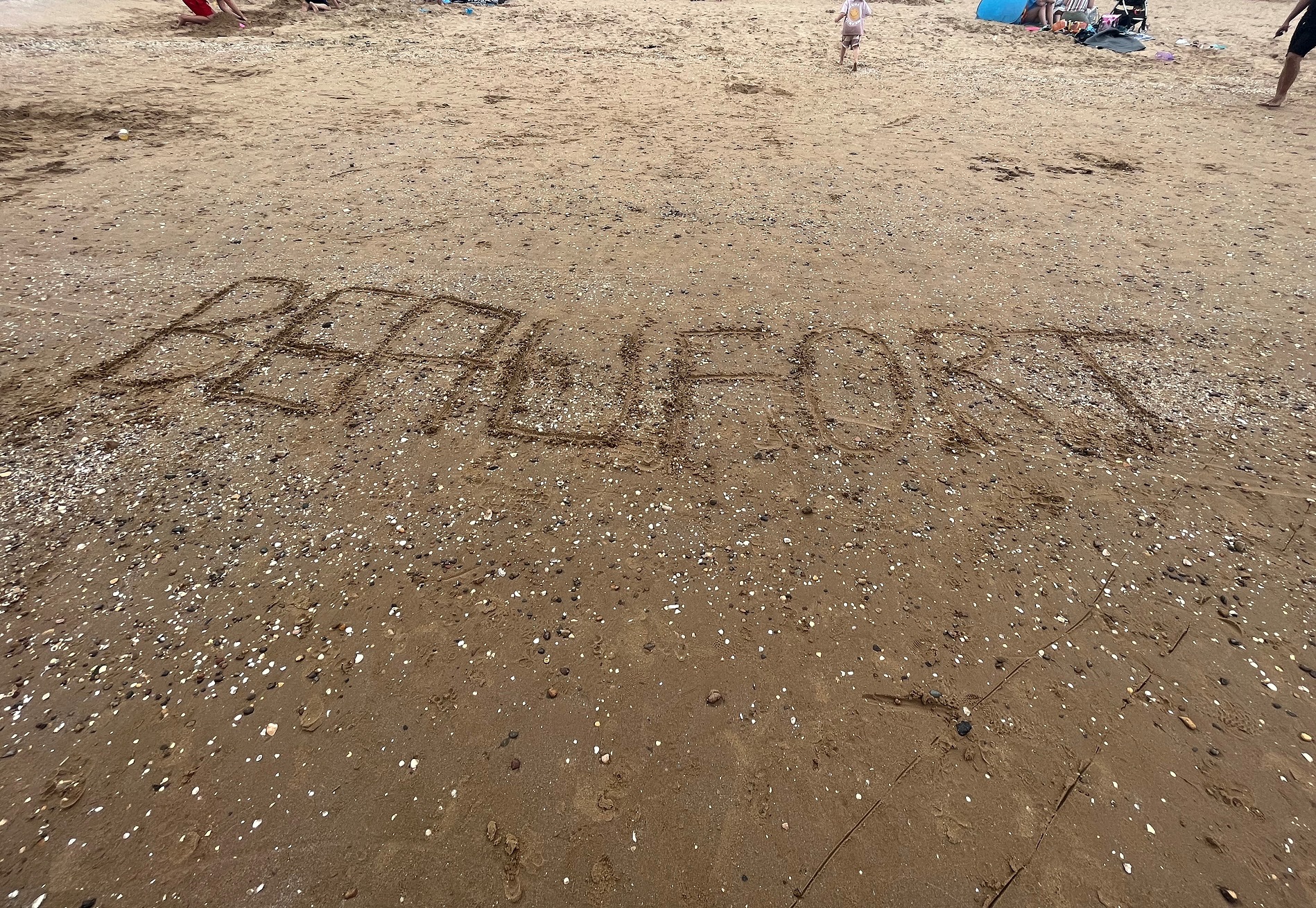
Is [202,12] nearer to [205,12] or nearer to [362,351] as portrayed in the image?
[205,12]

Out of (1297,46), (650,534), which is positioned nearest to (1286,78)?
(1297,46)

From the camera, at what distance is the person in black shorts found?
675 centimetres

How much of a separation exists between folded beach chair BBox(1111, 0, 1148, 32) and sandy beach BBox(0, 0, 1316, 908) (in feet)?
24.6

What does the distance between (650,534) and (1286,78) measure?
1060 cm

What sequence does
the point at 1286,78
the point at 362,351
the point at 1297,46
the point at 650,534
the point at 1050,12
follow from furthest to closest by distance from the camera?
the point at 1050,12
the point at 1286,78
the point at 1297,46
the point at 362,351
the point at 650,534

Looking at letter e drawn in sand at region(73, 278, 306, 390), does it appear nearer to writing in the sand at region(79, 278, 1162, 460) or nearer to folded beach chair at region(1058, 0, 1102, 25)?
writing in the sand at region(79, 278, 1162, 460)

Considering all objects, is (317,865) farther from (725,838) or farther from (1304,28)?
(1304,28)

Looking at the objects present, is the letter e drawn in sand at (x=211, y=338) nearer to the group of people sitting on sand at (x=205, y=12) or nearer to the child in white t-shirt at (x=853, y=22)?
the child in white t-shirt at (x=853, y=22)

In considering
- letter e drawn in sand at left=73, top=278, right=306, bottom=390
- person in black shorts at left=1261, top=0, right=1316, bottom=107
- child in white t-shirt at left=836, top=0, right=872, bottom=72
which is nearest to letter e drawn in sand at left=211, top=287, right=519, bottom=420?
letter e drawn in sand at left=73, top=278, right=306, bottom=390

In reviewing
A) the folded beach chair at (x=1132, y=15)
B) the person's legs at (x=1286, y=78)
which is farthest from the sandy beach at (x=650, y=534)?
the folded beach chair at (x=1132, y=15)

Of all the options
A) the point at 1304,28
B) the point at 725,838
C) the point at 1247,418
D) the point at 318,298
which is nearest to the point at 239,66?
the point at 318,298

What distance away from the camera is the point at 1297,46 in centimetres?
698

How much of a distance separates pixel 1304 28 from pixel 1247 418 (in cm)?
771

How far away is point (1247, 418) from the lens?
3.11m
